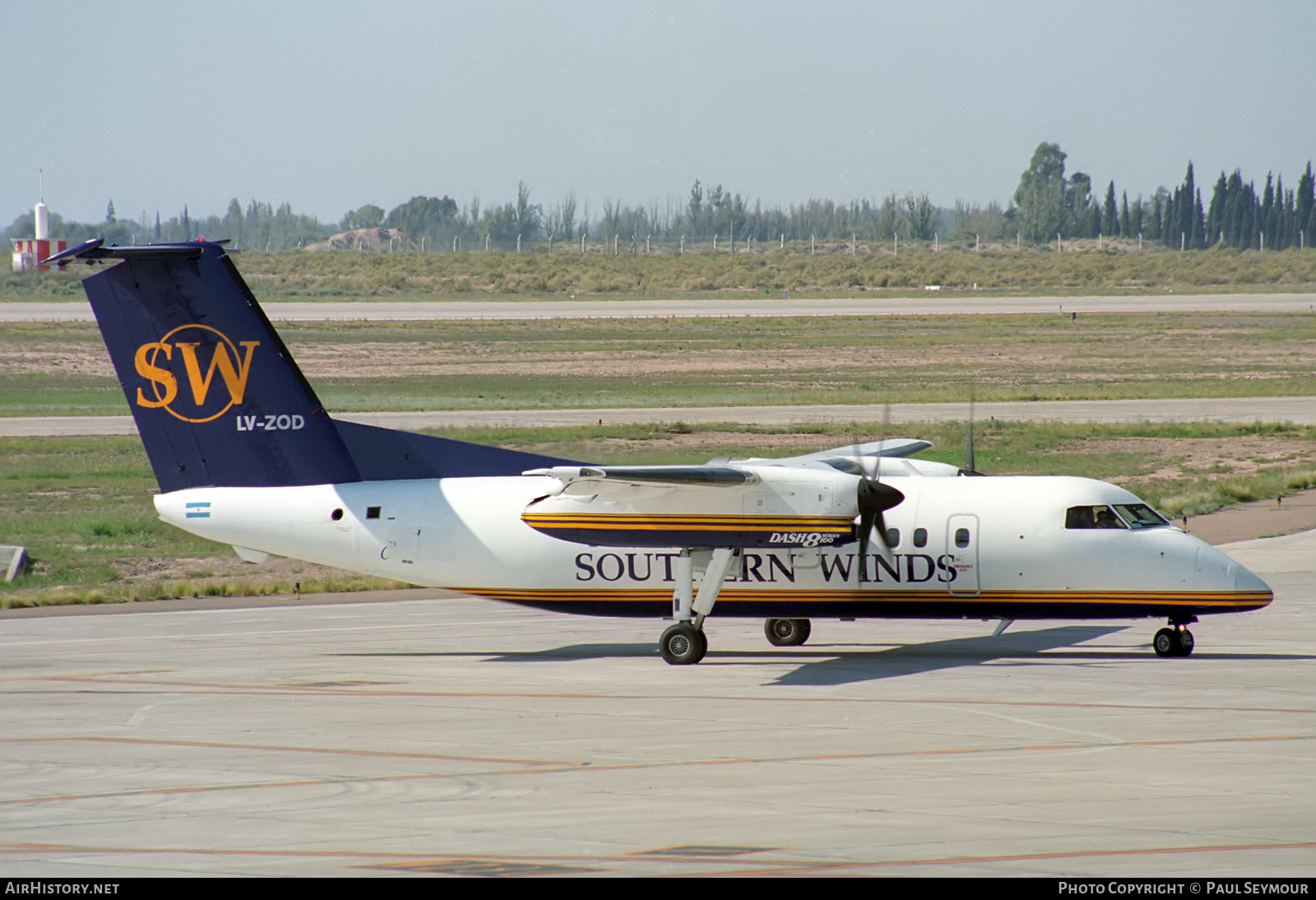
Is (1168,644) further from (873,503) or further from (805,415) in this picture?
(805,415)

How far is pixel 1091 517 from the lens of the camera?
2150 centimetres

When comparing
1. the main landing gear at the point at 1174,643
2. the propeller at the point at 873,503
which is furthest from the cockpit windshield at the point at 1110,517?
the propeller at the point at 873,503

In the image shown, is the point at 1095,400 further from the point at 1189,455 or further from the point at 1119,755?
the point at 1119,755

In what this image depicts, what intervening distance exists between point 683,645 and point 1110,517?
672 cm

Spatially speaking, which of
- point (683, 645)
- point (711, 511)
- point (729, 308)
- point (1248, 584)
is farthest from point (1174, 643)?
point (729, 308)

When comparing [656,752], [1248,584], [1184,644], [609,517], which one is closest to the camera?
[656,752]

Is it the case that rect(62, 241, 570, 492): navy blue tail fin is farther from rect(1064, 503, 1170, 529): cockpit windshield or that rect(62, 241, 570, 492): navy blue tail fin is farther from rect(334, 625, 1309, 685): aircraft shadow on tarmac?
rect(1064, 503, 1170, 529): cockpit windshield

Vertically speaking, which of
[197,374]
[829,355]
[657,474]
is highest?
[197,374]

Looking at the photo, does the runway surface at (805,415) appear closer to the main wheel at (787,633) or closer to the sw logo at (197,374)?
the sw logo at (197,374)

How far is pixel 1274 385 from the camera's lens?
68312 mm

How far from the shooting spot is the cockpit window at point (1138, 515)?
Result: 21.5 metres

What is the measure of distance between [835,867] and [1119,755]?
5.48 m
